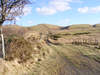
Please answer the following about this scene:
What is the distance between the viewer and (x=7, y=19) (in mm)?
8086

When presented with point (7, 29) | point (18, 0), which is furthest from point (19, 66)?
point (7, 29)

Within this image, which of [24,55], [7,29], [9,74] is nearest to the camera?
[9,74]

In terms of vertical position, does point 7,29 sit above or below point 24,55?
above

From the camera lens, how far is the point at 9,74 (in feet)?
25.0

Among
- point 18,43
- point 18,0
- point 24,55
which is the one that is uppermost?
point 18,0

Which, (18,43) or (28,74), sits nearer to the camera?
(28,74)

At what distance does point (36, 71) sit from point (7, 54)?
95.0 inches

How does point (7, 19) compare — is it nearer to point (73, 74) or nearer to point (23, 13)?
point (23, 13)

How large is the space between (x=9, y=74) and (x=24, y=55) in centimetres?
286

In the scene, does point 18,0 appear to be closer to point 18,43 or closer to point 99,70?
point 18,43

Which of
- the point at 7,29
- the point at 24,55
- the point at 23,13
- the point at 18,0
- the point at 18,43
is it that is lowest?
the point at 24,55

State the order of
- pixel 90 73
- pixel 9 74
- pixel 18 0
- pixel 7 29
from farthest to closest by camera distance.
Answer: pixel 7 29, pixel 90 73, pixel 18 0, pixel 9 74

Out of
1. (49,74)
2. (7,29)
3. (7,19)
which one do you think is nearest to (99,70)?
(49,74)

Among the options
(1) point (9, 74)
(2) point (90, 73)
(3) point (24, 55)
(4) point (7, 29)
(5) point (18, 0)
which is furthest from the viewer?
(4) point (7, 29)
